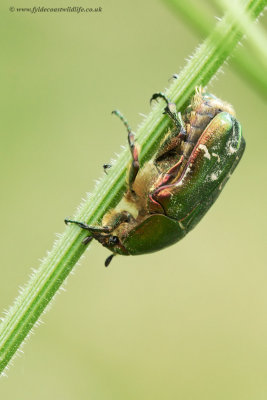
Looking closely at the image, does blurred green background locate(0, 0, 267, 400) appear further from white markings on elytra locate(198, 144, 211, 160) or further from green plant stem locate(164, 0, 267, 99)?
green plant stem locate(164, 0, 267, 99)

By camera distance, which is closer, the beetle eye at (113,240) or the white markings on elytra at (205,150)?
the white markings on elytra at (205,150)

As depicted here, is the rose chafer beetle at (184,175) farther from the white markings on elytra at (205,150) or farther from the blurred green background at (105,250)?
the blurred green background at (105,250)

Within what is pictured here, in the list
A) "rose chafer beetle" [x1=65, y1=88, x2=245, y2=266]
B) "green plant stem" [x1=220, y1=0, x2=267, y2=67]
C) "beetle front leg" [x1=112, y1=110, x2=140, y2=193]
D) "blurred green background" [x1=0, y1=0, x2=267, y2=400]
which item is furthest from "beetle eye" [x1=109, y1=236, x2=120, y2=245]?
"blurred green background" [x1=0, y1=0, x2=267, y2=400]

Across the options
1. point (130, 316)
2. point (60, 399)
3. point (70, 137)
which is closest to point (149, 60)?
point (70, 137)

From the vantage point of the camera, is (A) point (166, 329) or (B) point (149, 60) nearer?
(A) point (166, 329)

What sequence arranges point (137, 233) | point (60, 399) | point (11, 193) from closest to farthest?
point (137, 233) → point (60, 399) → point (11, 193)

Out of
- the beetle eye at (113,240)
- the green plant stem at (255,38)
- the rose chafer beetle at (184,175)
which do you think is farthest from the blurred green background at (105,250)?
the green plant stem at (255,38)

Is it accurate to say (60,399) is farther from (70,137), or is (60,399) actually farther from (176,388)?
(70,137)
